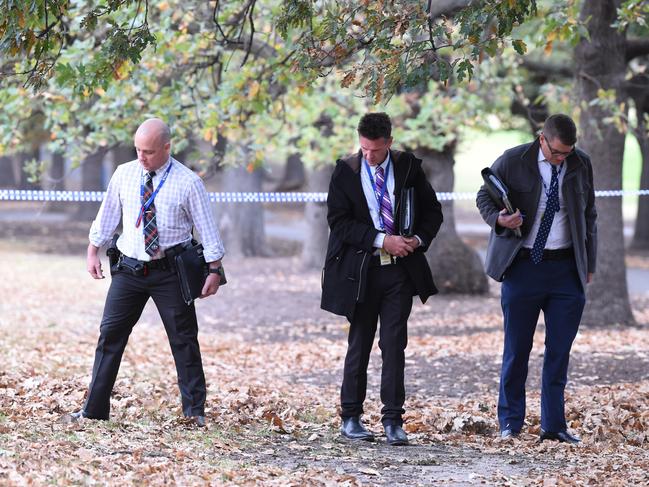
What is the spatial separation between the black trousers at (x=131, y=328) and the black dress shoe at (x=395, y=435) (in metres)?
1.17

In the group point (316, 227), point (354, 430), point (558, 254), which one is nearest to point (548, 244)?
point (558, 254)

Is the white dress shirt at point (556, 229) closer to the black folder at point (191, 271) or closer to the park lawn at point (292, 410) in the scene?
the park lawn at point (292, 410)

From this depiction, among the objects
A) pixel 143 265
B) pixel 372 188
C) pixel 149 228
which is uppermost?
pixel 372 188

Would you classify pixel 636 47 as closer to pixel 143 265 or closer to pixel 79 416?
pixel 143 265

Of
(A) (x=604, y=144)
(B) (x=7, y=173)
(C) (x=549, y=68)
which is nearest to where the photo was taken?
(A) (x=604, y=144)

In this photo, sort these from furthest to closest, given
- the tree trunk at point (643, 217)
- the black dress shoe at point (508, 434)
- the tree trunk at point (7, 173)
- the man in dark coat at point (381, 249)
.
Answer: the tree trunk at point (7, 173) < the tree trunk at point (643, 217) < the black dress shoe at point (508, 434) < the man in dark coat at point (381, 249)

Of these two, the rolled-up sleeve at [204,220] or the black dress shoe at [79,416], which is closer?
the rolled-up sleeve at [204,220]

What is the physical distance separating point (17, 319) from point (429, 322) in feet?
16.7

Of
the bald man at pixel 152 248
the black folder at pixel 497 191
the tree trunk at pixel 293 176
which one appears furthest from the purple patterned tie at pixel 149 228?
the tree trunk at pixel 293 176

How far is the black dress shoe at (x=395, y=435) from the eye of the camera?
A: 7.10 m

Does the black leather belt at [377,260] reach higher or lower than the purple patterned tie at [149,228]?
lower

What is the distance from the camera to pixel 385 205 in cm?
705

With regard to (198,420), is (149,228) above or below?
above

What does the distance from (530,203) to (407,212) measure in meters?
0.78
